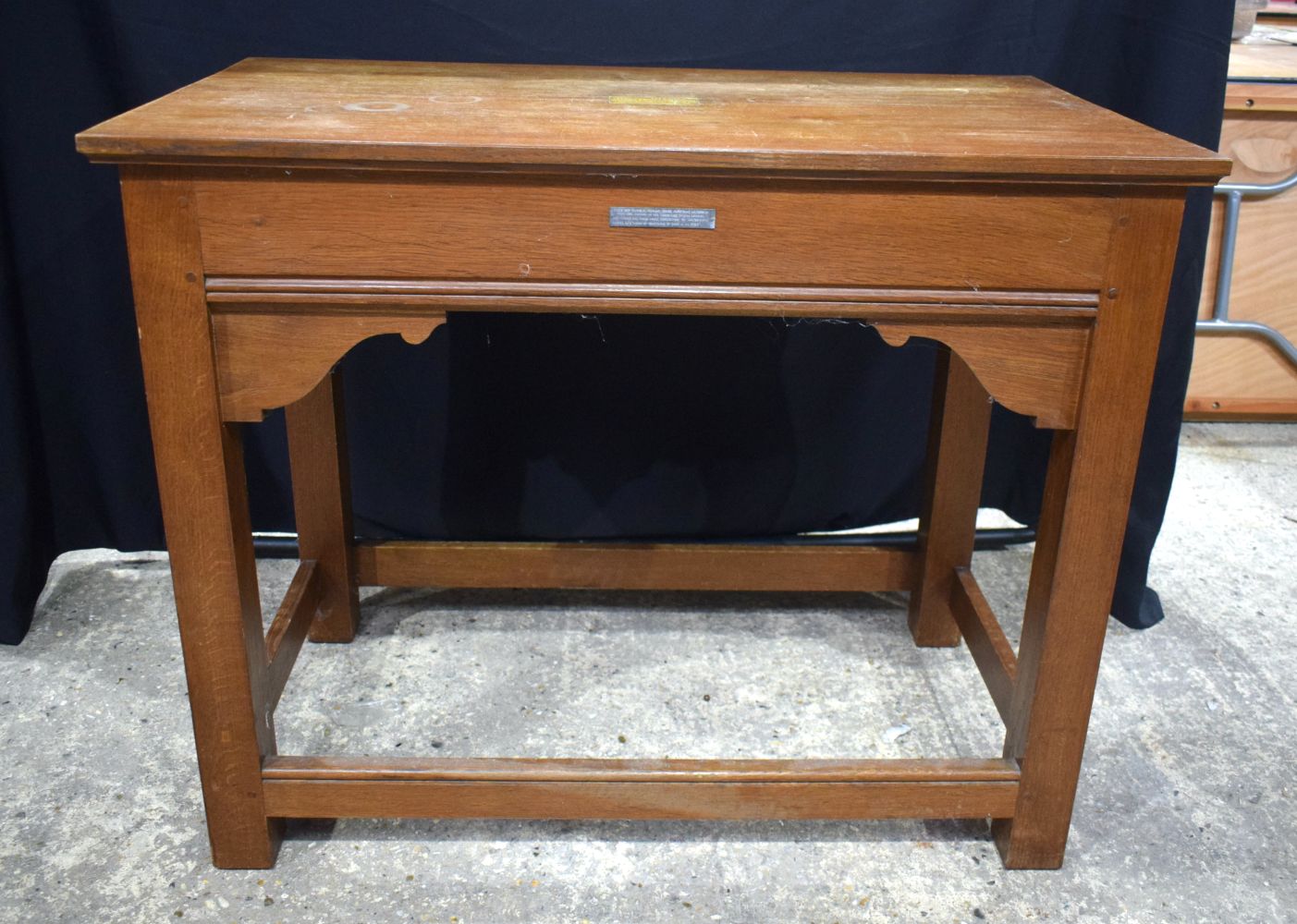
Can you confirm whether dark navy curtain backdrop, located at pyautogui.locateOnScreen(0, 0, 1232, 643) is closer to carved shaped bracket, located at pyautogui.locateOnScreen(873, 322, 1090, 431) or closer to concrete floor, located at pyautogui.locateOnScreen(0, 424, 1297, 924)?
concrete floor, located at pyautogui.locateOnScreen(0, 424, 1297, 924)

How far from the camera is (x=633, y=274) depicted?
1.32m

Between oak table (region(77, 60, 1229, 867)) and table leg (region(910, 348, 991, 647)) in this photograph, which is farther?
table leg (region(910, 348, 991, 647))

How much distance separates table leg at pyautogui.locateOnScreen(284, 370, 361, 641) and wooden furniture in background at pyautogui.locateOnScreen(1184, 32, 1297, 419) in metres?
2.08

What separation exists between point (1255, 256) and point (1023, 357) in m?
1.92

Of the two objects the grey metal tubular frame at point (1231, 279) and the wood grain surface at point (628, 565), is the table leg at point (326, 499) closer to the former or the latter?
the wood grain surface at point (628, 565)

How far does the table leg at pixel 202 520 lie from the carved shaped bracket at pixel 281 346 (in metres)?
0.02

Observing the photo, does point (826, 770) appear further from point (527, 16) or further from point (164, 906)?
point (527, 16)

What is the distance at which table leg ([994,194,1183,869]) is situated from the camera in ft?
4.36

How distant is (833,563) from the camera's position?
6.98 feet

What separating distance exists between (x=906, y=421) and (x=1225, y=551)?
0.77 m

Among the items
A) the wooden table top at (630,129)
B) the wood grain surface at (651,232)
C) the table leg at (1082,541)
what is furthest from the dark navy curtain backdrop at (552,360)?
the wood grain surface at (651,232)

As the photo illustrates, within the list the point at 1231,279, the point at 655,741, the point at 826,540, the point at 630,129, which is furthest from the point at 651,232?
the point at 1231,279

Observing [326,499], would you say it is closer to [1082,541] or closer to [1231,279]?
[1082,541]

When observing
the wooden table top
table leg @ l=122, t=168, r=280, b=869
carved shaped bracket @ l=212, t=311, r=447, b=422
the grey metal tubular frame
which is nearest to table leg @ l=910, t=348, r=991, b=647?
the wooden table top
